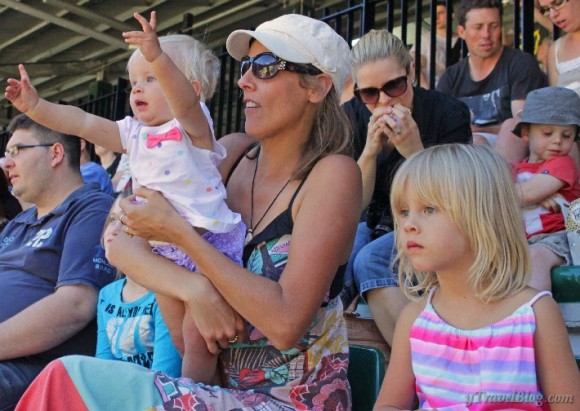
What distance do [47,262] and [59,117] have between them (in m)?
0.92

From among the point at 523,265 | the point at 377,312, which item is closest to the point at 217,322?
the point at 523,265

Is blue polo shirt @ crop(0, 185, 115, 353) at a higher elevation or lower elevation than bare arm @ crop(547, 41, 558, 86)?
lower

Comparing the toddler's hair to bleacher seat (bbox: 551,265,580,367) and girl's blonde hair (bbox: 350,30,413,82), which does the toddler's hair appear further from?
bleacher seat (bbox: 551,265,580,367)

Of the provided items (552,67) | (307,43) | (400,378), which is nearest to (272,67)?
(307,43)

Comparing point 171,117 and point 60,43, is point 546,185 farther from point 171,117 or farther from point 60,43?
point 60,43

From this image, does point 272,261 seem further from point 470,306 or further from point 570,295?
point 570,295

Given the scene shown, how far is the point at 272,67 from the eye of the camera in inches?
96.1

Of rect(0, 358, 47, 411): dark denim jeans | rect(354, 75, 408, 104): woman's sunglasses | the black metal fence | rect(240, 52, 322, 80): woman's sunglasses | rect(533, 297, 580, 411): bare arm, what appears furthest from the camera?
the black metal fence

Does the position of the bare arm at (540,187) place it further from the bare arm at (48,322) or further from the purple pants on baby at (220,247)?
the bare arm at (48,322)

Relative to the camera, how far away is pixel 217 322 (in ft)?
7.12

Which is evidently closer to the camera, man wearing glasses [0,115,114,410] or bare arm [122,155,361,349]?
bare arm [122,155,361,349]

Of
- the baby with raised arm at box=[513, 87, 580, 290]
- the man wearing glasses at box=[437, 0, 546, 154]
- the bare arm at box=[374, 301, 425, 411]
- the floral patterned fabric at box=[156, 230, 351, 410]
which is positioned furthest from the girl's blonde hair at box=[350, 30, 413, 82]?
the bare arm at box=[374, 301, 425, 411]

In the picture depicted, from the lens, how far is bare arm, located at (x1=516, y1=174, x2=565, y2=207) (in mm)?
3414

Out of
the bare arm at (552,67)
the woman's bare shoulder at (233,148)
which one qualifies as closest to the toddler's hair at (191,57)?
the woman's bare shoulder at (233,148)
